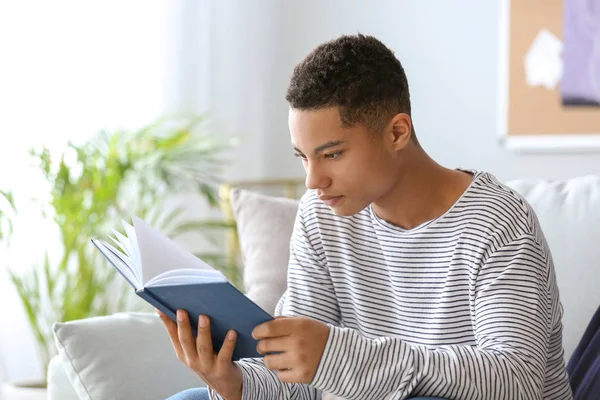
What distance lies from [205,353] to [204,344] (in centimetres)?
2

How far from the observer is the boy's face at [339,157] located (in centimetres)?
124

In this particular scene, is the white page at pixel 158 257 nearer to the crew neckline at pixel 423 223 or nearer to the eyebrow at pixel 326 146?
the eyebrow at pixel 326 146

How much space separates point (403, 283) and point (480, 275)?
16 centimetres

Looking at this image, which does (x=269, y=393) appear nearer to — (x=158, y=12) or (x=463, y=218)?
(x=463, y=218)

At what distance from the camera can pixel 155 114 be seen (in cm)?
308

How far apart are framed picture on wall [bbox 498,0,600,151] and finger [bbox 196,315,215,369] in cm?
201

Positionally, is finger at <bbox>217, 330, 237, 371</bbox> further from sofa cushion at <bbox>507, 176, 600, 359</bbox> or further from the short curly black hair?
sofa cushion at <bbox>507, 176, 600, 359</bbox>

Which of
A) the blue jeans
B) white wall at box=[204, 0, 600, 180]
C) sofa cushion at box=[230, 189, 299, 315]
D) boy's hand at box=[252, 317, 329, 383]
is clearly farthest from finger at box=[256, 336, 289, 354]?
white wall at box=[204, 0, 600, 180]

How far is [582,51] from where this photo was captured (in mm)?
2855

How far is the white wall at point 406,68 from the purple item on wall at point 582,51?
0.66ft

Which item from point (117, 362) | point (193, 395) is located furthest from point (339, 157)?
point (117, 362)

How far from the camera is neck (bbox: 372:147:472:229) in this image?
A: 1.37 metres

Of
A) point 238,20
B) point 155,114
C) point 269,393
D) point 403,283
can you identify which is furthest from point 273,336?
point 238,20

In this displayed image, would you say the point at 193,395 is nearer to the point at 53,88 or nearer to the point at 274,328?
the point at 274,328
